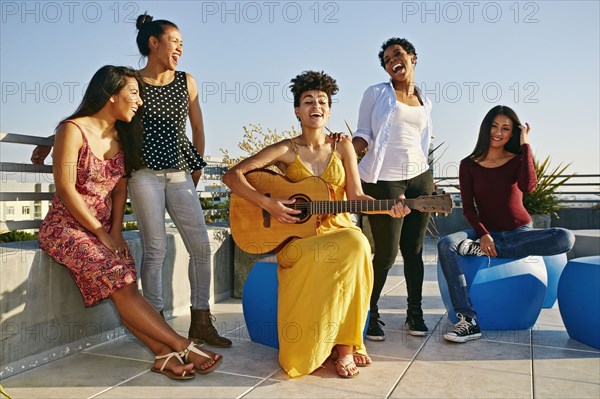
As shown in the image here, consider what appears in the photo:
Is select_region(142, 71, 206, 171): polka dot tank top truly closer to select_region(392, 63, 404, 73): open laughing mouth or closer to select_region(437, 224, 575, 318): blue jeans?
select_region(392, 63, 404, 73): open laughing mouth

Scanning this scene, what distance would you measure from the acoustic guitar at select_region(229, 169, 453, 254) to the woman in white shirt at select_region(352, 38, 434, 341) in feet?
1.37

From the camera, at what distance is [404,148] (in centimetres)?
315

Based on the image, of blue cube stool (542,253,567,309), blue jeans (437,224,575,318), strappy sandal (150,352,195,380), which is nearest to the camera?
strappy sandal (150,352,195,380)

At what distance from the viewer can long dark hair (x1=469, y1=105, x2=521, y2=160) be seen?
349 cm

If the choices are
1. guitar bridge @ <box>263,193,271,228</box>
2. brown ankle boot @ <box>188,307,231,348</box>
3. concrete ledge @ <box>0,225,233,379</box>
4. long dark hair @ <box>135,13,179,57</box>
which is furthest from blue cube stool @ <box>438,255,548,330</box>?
long dark hair @ <box>135,13,179,57</box>

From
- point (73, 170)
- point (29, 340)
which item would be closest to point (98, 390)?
point (29, 340)

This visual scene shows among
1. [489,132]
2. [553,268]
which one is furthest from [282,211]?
[553,268]

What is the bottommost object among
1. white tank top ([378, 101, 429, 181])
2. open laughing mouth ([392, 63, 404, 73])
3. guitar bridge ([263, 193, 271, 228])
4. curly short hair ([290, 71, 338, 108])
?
guitar bridge ([263, 193, 271, 228])

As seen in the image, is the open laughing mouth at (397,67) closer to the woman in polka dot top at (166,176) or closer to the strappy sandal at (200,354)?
the woman in polka dot top at (166,176)

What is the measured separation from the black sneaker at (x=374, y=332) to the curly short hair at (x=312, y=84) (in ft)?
4.31

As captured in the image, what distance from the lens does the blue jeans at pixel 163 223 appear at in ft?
9.52

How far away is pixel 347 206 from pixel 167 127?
108 centimetres

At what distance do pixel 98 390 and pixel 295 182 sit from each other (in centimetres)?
138

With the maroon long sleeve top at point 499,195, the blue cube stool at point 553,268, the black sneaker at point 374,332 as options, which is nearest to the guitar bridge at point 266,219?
the black sneaker at point 374,332
